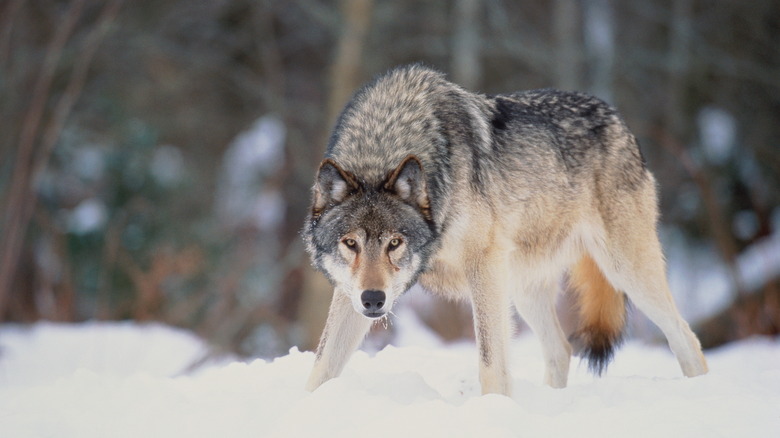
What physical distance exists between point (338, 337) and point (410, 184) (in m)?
0.81

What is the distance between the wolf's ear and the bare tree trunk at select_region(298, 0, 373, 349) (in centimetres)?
527

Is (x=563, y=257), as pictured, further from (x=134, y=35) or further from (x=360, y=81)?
(x=134, y=35)

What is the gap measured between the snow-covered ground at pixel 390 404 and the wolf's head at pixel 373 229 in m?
0.44

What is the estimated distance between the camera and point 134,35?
1105 centimetres

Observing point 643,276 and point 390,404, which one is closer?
point 390,404

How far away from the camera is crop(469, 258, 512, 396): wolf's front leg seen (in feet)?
11.8

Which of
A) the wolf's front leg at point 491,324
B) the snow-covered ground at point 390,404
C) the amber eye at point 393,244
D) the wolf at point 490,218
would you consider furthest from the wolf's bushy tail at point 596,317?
the amber eye at point 393,244

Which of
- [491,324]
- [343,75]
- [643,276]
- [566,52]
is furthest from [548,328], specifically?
[566,52]

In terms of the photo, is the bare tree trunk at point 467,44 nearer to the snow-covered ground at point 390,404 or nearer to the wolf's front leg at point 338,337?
the snow-covered ground at point 390,404

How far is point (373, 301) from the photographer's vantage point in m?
3.26

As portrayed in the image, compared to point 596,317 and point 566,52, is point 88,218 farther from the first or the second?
point 596,317

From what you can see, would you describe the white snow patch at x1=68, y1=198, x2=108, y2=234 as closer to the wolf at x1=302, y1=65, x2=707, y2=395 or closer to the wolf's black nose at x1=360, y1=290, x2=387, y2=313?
the wolf at x1=302, y1=65, x2=707, y2=395

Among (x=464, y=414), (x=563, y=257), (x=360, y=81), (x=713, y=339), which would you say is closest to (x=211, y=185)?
(x=360, y=81)

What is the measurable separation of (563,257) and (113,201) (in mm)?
7637
